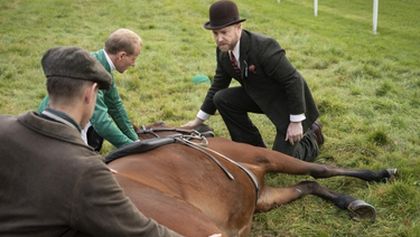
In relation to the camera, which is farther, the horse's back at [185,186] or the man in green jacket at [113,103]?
the man in green jacket at [113,103]

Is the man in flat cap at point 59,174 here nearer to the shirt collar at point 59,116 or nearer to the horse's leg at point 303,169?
the shirt collar at point 59,116

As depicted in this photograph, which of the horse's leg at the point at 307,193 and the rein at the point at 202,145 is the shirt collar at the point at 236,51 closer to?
the rein at the point at 202,145

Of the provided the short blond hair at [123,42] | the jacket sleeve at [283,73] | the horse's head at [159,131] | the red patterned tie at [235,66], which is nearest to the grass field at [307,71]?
the jacket sleeve at [283,73]

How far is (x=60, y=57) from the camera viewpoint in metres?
2.06

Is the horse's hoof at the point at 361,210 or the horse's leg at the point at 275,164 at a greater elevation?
the horse's leg at the point at 275,164

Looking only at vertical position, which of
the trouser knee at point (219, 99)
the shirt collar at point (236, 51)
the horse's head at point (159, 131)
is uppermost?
the shirt collar at point (236, 51)

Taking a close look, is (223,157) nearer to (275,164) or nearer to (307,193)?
(275,164)

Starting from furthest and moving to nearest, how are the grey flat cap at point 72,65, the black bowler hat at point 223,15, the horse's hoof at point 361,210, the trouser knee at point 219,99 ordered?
1. the trouser knee at point 219,99
2. the black bowler hat at point 223,15
3. the horse's hoof at point 361,210
4. the grey flat cap at point 72,65

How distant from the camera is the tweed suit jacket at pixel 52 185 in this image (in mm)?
1884

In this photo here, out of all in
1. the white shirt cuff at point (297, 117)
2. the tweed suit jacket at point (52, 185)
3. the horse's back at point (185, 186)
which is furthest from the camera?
the white shirt cuff at point (297, 117)

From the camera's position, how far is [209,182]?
130 inches

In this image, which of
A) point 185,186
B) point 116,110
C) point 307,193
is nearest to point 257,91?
point 307,193

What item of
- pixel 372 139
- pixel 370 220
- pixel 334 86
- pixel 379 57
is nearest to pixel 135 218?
pixel 370 220

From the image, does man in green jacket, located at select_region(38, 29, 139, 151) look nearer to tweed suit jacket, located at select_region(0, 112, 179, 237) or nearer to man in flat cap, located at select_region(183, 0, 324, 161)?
man in flat cap, located at select_region(183, 0, 324, 161)
